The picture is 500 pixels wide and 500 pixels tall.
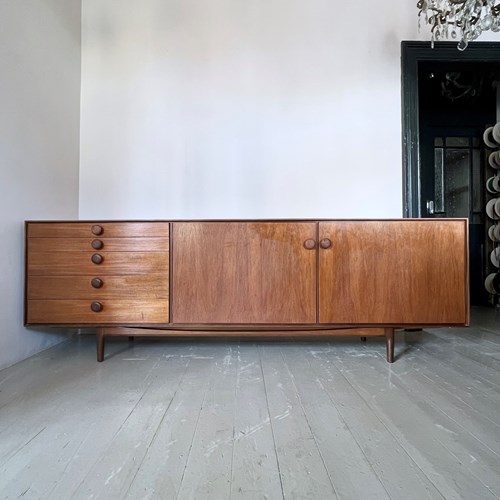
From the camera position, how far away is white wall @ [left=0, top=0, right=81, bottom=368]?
4.78 ft

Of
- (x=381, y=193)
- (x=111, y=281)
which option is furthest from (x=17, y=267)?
(x=381, y=193)

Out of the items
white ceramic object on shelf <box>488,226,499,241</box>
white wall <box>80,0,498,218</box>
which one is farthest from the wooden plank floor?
white ceramic object on shelf <box>488,226,499,241</box>

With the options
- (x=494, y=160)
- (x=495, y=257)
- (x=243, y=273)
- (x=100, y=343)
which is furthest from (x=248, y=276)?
(x=494, y=160)

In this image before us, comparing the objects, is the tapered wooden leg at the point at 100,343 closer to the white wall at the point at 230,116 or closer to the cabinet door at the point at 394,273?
the white wall at the point at 230,116

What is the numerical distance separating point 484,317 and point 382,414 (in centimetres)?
240

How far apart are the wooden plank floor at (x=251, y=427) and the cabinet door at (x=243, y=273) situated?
23 centimetres

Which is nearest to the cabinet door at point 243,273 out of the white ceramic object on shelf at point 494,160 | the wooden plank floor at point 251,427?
the wooden plank floor at point 251,427

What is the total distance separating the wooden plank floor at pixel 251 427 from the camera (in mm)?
689

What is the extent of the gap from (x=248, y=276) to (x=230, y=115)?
1.09m

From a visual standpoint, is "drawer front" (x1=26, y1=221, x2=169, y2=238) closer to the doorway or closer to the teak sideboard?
the teak sideboard

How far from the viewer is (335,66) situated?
2.07m

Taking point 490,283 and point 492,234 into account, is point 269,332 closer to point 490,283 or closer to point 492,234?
point 490,283

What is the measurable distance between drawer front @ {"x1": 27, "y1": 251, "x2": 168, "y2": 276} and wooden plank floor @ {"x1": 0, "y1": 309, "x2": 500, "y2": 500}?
40 cm

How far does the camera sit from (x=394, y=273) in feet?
4.73
